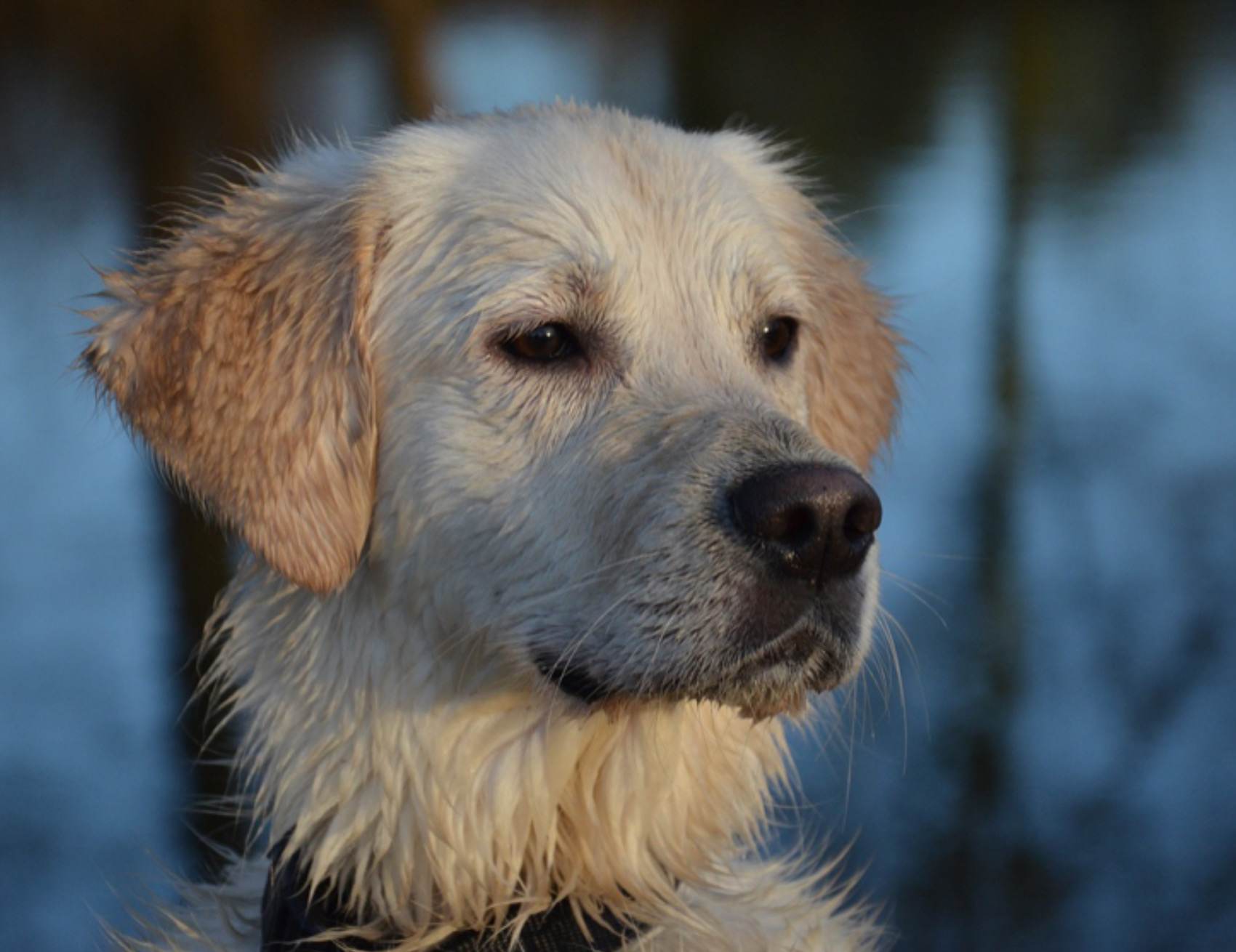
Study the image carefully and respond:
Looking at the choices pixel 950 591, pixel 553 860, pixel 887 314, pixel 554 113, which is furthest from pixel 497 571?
pixel 950 591

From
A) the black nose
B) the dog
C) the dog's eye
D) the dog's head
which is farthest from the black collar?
the dog's eye

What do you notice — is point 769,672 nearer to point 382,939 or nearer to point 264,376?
point 382,939

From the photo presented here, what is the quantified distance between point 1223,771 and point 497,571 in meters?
5.22

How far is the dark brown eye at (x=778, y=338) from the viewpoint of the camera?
2701mm

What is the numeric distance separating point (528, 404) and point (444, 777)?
0.68 metres

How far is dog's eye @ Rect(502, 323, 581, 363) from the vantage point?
2.45 m

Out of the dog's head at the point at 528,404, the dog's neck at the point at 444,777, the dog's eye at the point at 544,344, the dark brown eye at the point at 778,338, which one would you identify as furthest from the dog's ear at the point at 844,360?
the dog's neck at the point at 444,777

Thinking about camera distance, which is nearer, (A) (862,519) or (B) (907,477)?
(A) (862,519)

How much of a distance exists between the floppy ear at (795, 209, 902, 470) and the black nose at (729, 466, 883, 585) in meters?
0.89

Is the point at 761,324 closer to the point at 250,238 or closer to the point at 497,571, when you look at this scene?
the point at 497,571

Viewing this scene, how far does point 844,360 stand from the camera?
10.0 ft

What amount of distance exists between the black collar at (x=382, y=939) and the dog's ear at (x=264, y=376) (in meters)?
0.58

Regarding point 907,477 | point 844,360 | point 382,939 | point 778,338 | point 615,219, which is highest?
point 615,219

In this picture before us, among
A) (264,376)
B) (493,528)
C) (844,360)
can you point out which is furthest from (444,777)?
(844,360)
